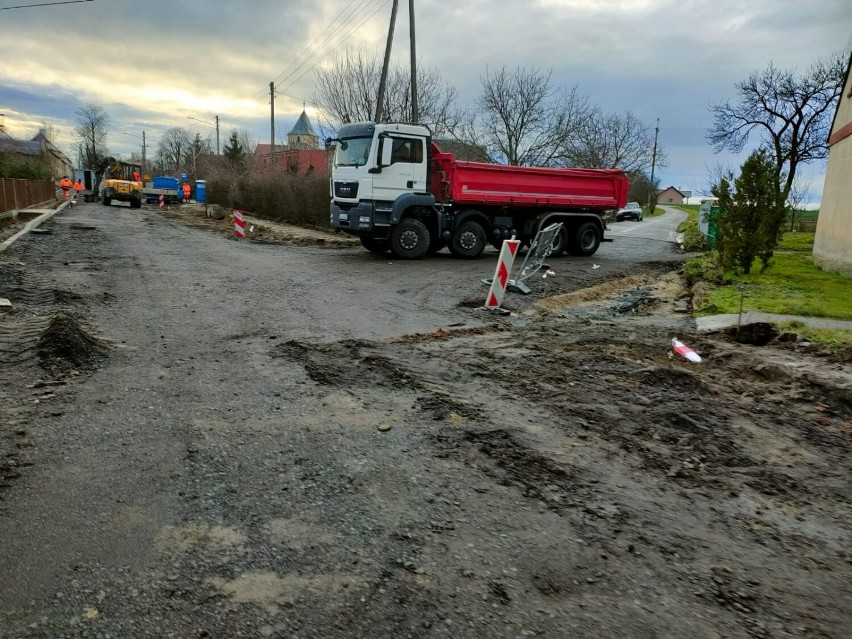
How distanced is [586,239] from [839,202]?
6505 mm

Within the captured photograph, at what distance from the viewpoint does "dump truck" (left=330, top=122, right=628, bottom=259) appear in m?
15.1

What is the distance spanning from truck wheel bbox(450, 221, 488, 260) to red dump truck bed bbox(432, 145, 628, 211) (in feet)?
2.17

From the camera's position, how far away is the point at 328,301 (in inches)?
377

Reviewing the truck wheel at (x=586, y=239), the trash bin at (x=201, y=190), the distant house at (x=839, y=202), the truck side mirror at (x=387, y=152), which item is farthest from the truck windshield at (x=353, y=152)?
the trash bin at (x=201, y=190)

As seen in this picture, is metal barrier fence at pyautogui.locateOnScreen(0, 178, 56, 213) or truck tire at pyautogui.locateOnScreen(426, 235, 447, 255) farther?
metal barrier fence at pyautogui.locateOnScreen(0, 178, 56, 213)

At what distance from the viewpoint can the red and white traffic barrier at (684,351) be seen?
648 cm

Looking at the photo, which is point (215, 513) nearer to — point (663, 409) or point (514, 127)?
point (663, 409)

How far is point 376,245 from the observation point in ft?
55.3

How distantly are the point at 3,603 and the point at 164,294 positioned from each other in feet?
25.3

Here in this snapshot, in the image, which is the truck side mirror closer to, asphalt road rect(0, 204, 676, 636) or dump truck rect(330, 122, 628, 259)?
dump truck rect(330, 122, 628, 259)

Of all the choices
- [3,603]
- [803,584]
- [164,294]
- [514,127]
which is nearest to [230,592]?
[3,603]

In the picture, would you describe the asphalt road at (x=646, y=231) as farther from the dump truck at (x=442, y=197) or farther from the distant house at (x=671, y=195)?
the distant house at (x=671, y=195)

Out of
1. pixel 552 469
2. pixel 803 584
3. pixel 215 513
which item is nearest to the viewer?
pixel 803 584

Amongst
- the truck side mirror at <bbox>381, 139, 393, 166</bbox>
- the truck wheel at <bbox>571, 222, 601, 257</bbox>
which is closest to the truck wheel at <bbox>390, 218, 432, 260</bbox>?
the truck side mirror at <bbox>381, 139, 393, 166</bbox>
